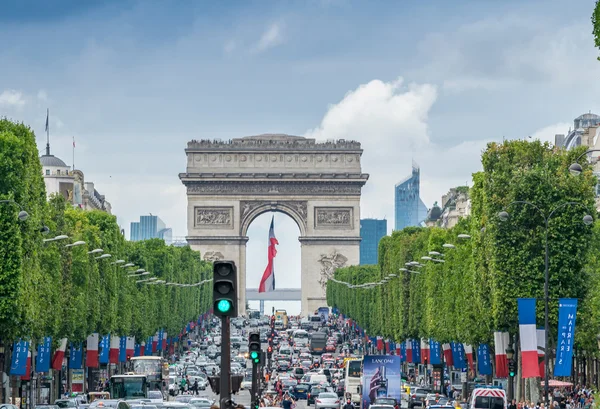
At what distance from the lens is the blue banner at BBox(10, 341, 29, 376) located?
6103 cm

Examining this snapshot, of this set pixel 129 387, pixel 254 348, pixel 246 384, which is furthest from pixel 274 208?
pixel 254 348

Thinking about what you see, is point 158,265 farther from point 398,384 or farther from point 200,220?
point 200,220

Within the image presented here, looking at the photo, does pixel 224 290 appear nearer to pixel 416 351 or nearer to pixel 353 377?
pixel 353 377

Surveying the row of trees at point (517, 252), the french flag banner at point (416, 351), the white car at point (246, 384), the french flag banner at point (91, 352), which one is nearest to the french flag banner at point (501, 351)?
the row of trees at point (517, 252)

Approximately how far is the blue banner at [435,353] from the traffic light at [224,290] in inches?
2443

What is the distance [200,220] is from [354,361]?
368ft

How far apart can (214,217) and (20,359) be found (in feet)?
428

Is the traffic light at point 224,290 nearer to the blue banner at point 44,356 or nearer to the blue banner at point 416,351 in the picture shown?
the blue banner at point 44,356

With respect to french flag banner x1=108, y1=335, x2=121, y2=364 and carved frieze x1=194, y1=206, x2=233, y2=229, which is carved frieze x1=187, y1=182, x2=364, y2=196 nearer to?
carved frieze x1=194, y1=206, x2=233, y2=229

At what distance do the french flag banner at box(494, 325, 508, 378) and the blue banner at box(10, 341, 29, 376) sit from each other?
18382mm

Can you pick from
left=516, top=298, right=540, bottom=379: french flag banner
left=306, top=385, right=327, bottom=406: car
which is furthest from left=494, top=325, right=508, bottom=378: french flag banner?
left=306, top=385, right=327, bottom=406: car

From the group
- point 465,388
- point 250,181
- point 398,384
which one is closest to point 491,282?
point 398,384

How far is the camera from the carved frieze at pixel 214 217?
191 metres

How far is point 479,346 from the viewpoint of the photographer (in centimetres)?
7631
